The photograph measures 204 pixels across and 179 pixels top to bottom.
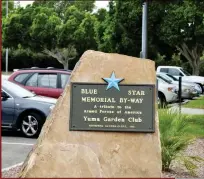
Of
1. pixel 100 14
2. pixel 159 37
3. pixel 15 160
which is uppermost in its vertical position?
pixel 100 14

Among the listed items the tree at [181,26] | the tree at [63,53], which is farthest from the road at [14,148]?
the tree at [63,53]

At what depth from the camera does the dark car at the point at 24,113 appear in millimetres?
12930

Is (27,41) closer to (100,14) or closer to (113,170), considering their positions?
(100,14)

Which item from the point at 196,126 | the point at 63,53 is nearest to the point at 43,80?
the point at 196,126

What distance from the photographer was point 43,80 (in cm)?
1634

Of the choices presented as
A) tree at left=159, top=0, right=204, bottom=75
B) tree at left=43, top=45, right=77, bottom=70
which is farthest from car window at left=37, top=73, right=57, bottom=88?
tree at left=43, top=45, right=77, bottom=70

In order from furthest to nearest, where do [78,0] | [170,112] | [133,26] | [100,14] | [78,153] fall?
[78,0] → [100,14] → [133,26] → [170,112] → [78,153]

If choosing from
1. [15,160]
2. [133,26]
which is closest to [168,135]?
[15,160]

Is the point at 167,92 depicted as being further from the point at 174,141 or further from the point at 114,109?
the point at 114,109

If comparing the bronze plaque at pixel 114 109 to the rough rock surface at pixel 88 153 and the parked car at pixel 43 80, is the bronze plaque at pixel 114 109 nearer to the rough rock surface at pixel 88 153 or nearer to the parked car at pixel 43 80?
the rough rock surface at pixel 88 153

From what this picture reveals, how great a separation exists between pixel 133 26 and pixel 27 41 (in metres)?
16.3

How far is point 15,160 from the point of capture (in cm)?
977

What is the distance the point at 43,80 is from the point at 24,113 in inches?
135

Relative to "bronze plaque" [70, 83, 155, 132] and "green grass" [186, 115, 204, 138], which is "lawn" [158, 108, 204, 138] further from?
"bronze plaque" [70, 83, 155, 132]
